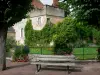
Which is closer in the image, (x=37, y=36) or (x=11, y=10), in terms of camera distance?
(x=11, y=10)

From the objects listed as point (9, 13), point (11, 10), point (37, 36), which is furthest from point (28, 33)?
point (11, 10)

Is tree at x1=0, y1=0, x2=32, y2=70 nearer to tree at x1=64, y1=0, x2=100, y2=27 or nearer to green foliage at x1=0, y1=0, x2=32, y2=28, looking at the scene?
green foliage at x1=0, y1=0, x2=32, y2=28

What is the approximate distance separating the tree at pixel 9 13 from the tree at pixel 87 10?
2354 millimetres

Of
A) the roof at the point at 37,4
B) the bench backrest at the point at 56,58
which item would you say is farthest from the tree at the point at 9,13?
the roof at the point at 37,4

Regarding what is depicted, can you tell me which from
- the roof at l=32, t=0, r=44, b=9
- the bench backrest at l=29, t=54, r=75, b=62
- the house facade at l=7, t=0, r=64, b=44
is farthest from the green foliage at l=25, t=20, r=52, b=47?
the bench backrest at l=29, t=54, r=75, b=62

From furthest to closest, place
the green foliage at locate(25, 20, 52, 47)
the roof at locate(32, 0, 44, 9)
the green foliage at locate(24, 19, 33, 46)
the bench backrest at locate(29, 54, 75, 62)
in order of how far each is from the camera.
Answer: the roof at locate(32, 0, 44, 9) < the green foliage at locate(24, 19, 33, 46) < the green foliage at locate(25, 20, 52, 47) < the bench backrest at locate(29, 54, 75, 62)

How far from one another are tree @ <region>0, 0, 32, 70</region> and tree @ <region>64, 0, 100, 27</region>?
7.72ft

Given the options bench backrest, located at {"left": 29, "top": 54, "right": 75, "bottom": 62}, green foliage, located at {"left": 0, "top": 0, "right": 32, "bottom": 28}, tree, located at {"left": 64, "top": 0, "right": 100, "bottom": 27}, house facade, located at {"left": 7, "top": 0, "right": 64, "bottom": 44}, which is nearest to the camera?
tree, located at {"left": 64, "top": 0, "right": 100, "bottom": 27}

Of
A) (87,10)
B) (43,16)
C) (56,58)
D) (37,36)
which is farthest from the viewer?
(43,16)

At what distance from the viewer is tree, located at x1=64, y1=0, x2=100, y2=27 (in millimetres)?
11906

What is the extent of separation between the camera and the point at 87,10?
484 inches

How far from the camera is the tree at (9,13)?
13.3 m

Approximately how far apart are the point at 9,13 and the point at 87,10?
4.04 metres

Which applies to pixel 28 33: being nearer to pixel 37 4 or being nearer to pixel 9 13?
pixel 37 4
